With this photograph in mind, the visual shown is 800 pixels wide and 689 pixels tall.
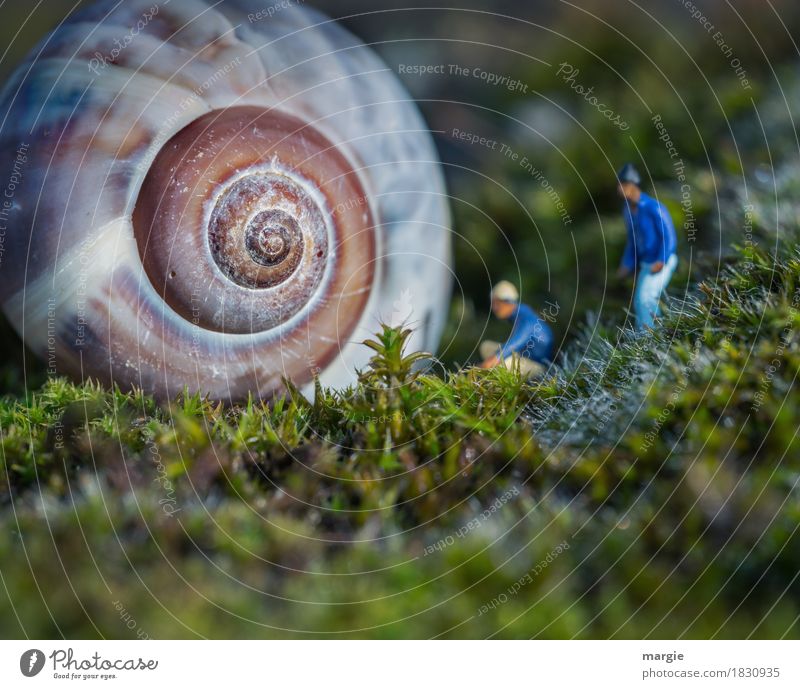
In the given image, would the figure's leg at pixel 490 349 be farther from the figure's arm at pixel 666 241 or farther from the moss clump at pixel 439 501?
the figure's arm at pixel 666 241

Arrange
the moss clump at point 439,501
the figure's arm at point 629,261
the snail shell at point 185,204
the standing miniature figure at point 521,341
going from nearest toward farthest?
the moss clump at point 439,501 → the snail shell at point 185,204 → the standing miniature figure at point 521,341 → the figure's arm at point 629,261

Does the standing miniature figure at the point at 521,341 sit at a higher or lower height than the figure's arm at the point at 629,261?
lower

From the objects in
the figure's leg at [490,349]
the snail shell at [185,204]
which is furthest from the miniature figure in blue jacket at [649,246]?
the snail shell at [185,204]

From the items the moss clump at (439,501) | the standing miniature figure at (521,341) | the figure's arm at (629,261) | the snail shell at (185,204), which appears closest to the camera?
the moss clump at (439,501)

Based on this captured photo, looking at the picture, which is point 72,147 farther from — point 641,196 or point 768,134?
point 768,134

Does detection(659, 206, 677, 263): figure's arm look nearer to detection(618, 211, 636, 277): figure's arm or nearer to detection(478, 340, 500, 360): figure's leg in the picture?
detection(618, 211, 636, 277): figure's arm

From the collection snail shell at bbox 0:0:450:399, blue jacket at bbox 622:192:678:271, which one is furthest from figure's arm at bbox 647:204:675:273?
snail shell at bbox 0:0:450:399

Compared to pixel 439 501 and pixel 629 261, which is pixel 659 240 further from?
pixel 439 501

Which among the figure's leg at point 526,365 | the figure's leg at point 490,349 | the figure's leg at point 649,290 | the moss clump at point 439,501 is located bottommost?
the moss clump at point 439,501
